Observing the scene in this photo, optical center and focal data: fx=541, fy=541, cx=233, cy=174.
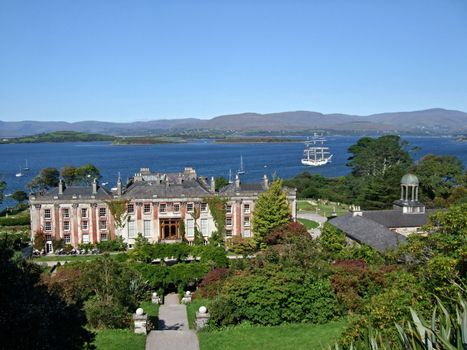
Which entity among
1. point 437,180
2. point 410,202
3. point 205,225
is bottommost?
point 205,225

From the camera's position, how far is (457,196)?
2185 inches

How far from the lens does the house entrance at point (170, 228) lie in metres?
45.9

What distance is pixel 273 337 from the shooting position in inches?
848

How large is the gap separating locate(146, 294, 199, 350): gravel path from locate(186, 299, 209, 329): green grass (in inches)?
7.8

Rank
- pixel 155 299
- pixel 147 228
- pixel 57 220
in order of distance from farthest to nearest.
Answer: pixel 147 228, pixel 57 220, pixel 155 299

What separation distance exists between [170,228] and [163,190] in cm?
331

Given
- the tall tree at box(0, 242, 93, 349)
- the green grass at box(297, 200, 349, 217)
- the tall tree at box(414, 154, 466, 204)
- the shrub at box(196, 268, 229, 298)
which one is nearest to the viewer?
the tall tree at box(0, 242, 93, 349)

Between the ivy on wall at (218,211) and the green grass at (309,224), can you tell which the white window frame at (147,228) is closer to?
the ivy on wall at (218,211)

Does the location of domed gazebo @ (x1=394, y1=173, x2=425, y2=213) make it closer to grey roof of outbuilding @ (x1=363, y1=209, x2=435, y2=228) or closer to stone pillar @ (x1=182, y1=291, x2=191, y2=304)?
grey roof of outbuilding @ (x1=363, y1=209, x2=435, y2=228)

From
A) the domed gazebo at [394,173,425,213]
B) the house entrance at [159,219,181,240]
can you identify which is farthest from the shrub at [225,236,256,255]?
the domed gazebo at [394,173,425,213]

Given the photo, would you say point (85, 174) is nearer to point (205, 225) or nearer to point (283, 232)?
point (205, 225)

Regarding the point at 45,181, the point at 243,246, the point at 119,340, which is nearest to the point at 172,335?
the point at 119,340

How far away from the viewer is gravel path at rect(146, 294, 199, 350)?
20.5m

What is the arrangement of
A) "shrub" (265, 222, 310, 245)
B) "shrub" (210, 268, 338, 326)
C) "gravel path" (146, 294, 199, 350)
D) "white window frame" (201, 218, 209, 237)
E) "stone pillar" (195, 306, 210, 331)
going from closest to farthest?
"gravel path" (146, 294, 199, 350), "stone pillar" (195, 306, 210, 331), "shrub" (210, 268, 338, 326), "shrub" (265, 222, 310, 245), "white window frame" (201, 218, 209, 237)
